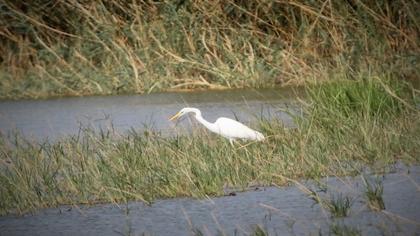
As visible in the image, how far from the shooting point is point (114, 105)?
36.7 ft

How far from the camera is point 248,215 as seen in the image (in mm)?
5336

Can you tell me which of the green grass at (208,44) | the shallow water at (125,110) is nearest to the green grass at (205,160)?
the shallow water at (125,110)

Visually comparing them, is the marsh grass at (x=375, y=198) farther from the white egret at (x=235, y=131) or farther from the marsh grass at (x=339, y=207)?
the white egret at (x=235, y=131)

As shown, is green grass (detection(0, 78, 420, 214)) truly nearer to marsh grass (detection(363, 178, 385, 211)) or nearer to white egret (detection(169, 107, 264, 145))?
white egret (detection(169, 107, 264, 145))

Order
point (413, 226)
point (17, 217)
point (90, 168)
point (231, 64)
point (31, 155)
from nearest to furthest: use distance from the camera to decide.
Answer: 1. point (413, 226)
2. point (17, 217)
3. point (90, 168)
4. point (31, 155)
5. point (231, 64)

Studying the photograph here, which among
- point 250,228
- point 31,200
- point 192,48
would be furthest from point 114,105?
point 250,228

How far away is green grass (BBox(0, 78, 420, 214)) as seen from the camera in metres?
5.93

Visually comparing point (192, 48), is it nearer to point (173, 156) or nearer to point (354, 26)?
point (354, 26)

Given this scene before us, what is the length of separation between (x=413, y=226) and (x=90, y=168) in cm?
237

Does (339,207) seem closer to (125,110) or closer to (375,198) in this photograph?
(375,198)

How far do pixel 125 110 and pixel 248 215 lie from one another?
549 cm

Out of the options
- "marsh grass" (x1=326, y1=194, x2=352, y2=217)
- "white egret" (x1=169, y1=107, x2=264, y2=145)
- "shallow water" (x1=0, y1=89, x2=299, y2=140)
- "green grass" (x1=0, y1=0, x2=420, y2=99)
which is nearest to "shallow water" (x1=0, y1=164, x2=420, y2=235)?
"marsh grass" (x1=326, y1=194, x2=352, y2=217)

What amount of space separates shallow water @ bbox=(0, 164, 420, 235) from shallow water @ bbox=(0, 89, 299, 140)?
2.77 meters

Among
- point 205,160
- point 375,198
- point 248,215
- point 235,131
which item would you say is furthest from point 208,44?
point 375,198
